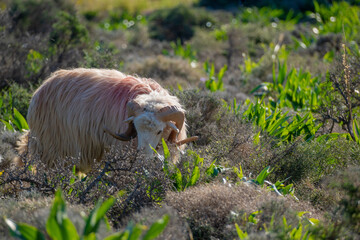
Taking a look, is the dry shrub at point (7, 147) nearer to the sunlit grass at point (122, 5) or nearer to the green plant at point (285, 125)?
the green plant at point (285, 125)

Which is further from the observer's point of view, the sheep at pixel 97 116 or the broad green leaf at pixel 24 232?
the sheep at pixel 97 116

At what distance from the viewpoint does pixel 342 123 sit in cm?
668

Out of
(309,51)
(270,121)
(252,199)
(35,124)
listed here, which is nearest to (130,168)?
(252,199)

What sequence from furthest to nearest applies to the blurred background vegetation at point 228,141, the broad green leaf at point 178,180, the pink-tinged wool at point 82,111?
1. the pink-tinged wool at point 82,111
2. the broad green leaf at point 178,180
3. the blurred background vegetation at point 228,141

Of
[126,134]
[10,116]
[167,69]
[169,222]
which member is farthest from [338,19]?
[169,222]

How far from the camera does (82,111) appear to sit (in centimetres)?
567

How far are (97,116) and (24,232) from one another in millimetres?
2698

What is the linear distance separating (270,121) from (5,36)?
211 inches

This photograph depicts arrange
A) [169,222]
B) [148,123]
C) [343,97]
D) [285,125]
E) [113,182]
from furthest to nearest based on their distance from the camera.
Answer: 1. [343,97]
2. [285,125]
3. [148,123]
4. [113,182]
5. [169,222]

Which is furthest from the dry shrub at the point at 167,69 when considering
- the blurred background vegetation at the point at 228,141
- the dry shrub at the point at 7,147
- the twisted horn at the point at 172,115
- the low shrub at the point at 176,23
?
the twisted horn at the point at 172,115

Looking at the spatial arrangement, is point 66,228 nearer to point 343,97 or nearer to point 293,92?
point 343,97

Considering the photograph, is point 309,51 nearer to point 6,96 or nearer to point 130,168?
point 6,96

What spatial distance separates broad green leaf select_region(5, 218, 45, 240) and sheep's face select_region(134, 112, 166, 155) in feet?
6.95

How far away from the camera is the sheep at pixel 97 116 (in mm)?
5164
